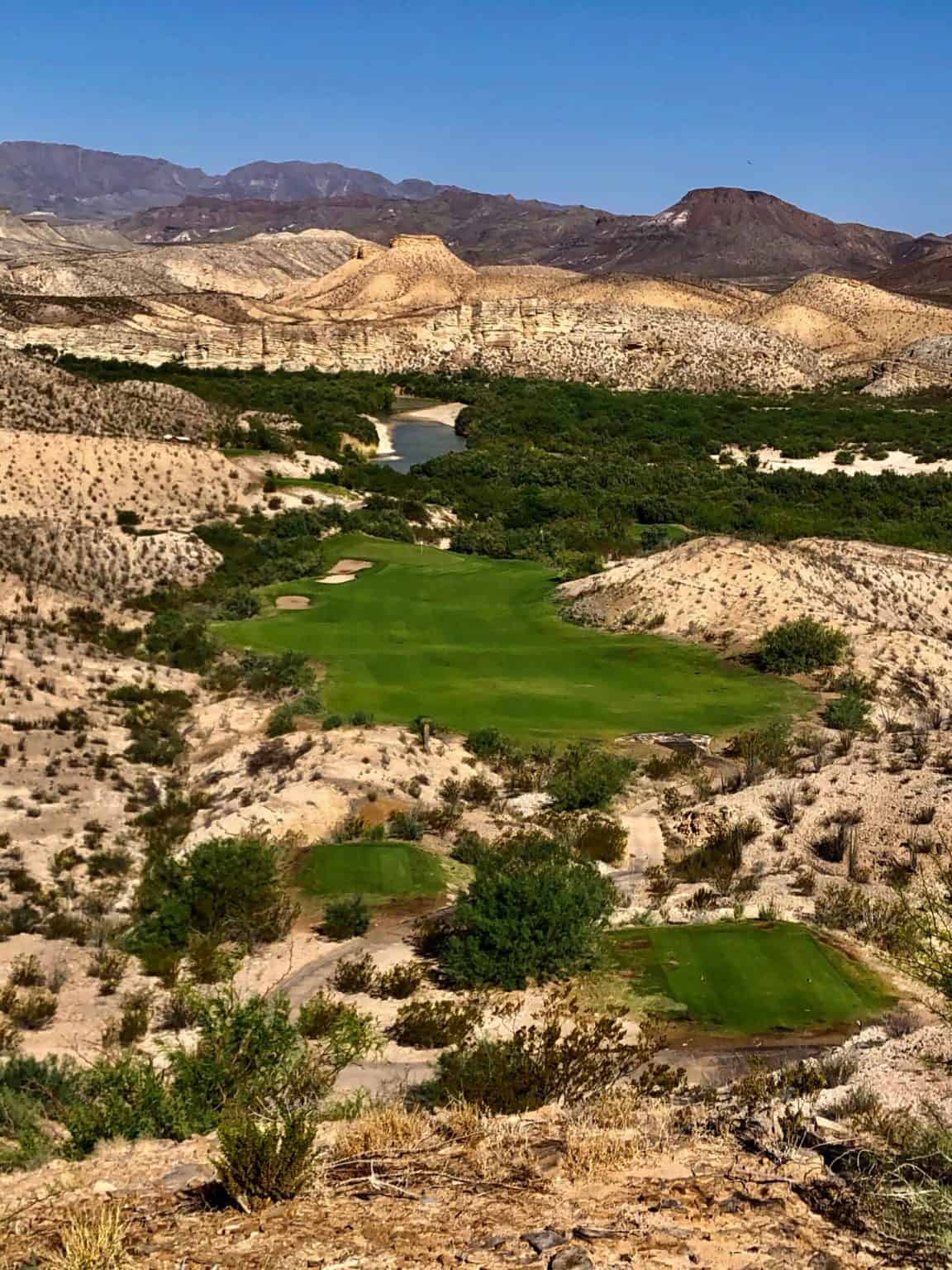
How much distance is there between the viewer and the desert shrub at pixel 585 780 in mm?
15398

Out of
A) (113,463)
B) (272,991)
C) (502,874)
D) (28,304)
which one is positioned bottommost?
(272,991)

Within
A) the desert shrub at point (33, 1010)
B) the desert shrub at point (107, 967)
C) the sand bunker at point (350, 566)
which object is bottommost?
the desert shrub at point (107, 967)

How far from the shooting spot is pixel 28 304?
80.7 metres

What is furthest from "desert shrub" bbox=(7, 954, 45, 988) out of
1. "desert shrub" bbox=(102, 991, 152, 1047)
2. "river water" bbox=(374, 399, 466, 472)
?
"river water" bbox=(374, 399, 466, 472)

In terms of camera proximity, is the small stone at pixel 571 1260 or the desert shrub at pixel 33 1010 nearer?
the small stone at pixel 571 1260

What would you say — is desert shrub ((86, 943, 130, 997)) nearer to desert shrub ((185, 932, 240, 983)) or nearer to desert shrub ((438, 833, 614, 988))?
desert shrub ((185, 932, 240, 983))

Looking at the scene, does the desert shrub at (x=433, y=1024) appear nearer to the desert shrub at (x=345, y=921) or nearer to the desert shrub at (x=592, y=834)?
the desert shrub at (x=345, y=921)

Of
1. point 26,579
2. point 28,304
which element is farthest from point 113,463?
point 28,304

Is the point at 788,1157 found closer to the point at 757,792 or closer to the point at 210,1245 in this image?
the point at 210,1245

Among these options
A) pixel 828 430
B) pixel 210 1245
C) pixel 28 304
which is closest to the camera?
pixel 210 1245

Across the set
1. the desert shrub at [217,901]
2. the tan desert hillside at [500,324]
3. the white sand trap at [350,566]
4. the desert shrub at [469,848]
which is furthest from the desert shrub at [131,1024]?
the tan desert hillside at [500,324]

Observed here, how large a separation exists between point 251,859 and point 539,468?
40114mm

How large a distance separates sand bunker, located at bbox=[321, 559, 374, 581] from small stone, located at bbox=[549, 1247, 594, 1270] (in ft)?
86.2

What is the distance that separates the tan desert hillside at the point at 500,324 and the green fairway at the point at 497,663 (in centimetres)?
5121
